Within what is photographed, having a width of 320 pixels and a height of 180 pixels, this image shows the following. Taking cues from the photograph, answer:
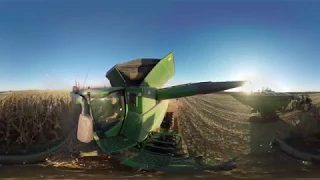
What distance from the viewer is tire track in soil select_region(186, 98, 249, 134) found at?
3416mm

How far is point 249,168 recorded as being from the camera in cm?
280

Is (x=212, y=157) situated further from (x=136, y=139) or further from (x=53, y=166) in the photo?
(x=53, y=166)

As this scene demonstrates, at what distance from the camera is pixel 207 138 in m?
3.76

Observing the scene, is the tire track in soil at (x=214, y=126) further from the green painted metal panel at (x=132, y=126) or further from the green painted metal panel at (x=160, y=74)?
the green painted metal panel at (x=132, y=126)

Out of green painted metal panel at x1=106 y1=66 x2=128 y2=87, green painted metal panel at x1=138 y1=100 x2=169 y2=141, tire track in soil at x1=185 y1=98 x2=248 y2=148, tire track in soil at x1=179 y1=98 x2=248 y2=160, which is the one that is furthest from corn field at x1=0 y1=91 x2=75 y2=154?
tire track in soil at x1=185 y1=98 x2=248 y2=148

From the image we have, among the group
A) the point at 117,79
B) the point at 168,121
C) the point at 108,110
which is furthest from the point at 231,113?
the point at 108,110

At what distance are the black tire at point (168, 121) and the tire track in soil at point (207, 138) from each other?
0.72 feet

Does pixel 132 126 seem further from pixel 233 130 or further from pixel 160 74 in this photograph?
pixel 233 130

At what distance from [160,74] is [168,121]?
1228 millimetres

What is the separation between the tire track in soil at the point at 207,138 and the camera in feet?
10.7

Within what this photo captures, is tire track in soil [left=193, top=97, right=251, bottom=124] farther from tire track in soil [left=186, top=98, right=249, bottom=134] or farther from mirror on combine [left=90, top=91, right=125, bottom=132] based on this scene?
mirror on combine [left=90, top=91, right=125, bottom=132]

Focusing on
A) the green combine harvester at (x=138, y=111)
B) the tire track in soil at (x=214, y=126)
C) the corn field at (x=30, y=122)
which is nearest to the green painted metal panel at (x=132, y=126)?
the green combine harvester at (x=138, y=111)

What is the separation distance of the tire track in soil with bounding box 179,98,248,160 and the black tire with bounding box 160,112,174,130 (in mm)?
221

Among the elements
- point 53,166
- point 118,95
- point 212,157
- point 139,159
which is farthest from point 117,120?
point 212,157
